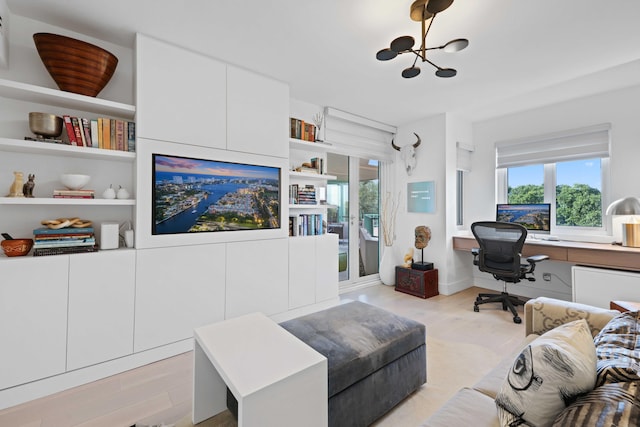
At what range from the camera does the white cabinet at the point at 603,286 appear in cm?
252

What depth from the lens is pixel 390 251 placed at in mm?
4293

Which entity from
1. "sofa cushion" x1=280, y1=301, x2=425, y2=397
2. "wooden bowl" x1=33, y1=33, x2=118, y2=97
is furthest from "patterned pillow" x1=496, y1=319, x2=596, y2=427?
"wooden bowl" x1=33, y1=33, x2=118, y2=97

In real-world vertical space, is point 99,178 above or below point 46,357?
above

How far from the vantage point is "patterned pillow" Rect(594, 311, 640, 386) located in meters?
0.75

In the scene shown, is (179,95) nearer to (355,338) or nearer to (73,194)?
(73,194)

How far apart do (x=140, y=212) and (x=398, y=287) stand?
10.8 ft

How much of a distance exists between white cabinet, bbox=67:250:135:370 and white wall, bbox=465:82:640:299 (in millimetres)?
4383

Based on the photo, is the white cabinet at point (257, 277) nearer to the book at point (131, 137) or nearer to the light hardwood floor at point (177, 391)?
the light hardwood floor at point (177, 391)

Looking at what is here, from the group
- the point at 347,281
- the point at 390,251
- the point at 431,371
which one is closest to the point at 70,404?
the point at 431,371

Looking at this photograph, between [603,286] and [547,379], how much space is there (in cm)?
283

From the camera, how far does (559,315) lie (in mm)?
1612

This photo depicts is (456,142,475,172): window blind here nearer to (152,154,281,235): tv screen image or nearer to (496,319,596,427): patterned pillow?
(152,154,281,235): tv screen image

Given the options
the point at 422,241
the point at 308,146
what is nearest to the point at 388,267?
the point at 422,241

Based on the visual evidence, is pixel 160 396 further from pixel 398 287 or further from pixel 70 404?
pixel 398 287
